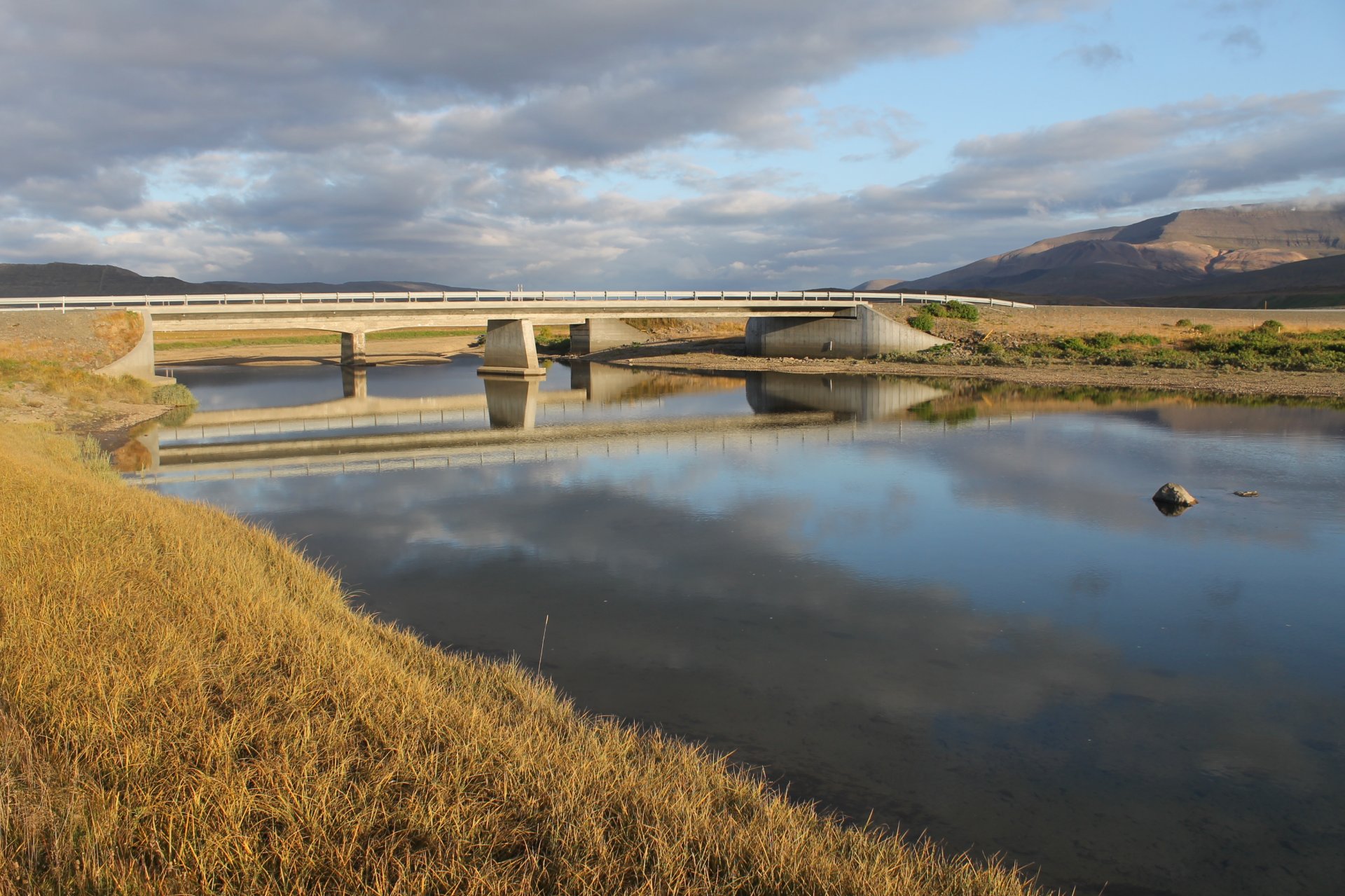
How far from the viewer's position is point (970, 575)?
46.9 feet

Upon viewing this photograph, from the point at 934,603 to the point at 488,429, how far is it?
22.8m

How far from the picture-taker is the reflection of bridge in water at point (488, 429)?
25.8 m

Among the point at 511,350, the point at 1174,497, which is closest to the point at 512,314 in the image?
the point at 511,350

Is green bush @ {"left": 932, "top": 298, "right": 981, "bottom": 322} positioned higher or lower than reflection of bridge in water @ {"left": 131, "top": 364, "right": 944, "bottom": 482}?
higher

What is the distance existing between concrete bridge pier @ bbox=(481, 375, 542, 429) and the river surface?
5.14 m

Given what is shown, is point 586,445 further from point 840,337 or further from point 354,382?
point 840,337

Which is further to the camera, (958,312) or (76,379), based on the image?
(958,312)

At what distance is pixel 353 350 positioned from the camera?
205ft

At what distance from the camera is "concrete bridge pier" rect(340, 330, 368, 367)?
62.2m

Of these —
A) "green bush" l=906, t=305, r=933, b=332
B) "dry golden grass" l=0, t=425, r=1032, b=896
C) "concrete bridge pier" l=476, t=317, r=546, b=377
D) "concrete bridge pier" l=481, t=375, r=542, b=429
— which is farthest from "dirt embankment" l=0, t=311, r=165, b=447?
"green bush" l=906, t=305, r=933, b=332

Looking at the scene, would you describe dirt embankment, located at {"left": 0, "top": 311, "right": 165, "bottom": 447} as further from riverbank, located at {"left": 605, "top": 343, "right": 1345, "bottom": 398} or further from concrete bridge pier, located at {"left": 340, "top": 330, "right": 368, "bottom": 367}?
riverbank, located at {"left": 605, "top": 343, "right": 1345, "bottom": 398}

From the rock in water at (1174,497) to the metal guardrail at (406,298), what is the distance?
41.1 metres

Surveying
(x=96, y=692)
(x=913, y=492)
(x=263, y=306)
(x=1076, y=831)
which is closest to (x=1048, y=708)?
(x=1076, y=831)

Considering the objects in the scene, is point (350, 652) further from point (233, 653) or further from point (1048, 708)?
point (1048, 708)
